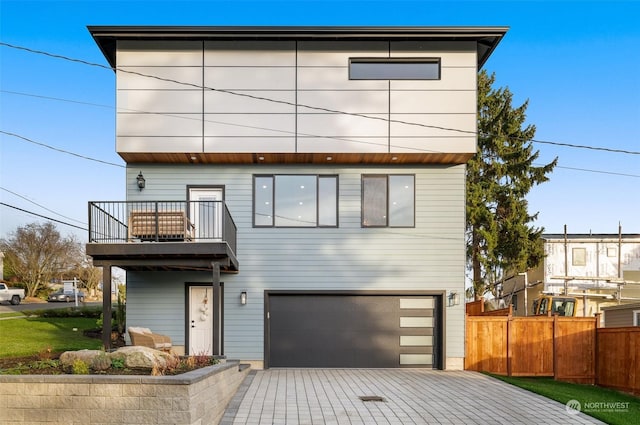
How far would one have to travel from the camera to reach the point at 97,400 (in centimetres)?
562

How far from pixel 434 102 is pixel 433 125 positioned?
0.55 meters

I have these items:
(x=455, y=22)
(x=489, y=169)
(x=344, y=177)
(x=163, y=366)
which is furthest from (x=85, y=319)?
(x=489, y=169)

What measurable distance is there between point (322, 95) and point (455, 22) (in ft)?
A: 13.1

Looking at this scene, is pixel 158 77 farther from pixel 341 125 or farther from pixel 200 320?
pixel 200 320

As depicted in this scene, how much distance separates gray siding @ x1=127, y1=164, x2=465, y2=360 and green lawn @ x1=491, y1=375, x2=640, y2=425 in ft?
7.07

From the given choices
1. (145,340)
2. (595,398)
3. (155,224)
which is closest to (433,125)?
(595,398)

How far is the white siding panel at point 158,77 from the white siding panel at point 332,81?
2.47 meters

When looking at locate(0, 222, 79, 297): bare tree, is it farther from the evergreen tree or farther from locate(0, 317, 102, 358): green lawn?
the evergreen tree

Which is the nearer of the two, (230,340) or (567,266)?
(230,340)

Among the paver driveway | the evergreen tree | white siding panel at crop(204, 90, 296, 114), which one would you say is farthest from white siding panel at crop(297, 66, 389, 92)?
the evergreen tree

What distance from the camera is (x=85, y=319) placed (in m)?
18.0

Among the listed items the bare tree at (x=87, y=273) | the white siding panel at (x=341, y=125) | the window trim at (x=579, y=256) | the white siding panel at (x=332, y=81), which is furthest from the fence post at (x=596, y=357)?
the bare tree at (x=87, y=273)

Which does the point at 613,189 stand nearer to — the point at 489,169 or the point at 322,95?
the point at 489,169

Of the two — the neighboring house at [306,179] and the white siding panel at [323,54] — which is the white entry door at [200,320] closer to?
the neighboring house at [306,179]
